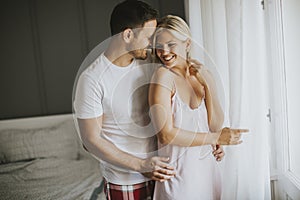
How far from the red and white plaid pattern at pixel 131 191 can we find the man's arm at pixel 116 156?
0.11ft

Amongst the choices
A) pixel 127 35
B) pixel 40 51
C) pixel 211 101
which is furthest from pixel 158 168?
pixel 40 51

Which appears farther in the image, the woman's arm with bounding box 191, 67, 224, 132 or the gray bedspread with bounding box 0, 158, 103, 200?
the gray bedspread with bounding box 0, 158, 103, 200

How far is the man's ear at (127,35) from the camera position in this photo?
54 cm

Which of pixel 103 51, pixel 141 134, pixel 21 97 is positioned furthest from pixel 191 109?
pixel 21 97

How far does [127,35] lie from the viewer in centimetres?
55

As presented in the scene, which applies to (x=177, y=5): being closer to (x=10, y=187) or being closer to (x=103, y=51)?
(x=103, y=51)

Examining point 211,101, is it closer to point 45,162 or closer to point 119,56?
point 119,56

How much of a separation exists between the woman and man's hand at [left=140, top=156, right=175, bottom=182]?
1 centimetres

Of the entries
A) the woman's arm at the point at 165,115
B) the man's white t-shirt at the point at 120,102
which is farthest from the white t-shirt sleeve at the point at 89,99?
the woman's arm at the point at 165,115

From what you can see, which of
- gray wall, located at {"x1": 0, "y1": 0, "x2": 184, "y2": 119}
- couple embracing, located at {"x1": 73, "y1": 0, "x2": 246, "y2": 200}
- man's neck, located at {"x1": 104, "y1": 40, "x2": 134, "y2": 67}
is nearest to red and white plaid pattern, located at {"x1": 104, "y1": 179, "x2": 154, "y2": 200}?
couple embracing, located at {"x1": 73, "y1": 0, "x2": 246, "y2": 200}

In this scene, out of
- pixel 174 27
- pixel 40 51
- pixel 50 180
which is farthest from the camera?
pixel 40 51

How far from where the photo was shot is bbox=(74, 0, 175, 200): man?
544 mm

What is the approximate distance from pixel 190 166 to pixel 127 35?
0.29 meters

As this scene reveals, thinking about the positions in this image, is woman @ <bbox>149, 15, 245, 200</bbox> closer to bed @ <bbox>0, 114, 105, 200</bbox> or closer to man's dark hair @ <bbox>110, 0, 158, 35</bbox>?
man's dark hair @ <bbox>110, 0, 158, 35</bbox>
